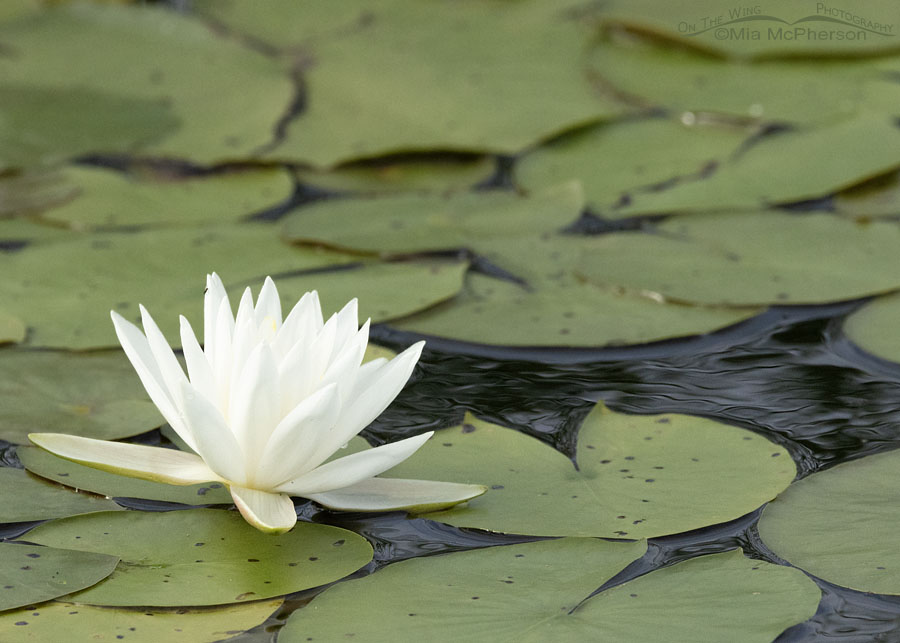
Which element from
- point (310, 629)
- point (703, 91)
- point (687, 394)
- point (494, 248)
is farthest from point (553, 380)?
point (703, 91)

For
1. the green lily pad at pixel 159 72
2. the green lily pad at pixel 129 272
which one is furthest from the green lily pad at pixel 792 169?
the green lily pad at pixel 159 72

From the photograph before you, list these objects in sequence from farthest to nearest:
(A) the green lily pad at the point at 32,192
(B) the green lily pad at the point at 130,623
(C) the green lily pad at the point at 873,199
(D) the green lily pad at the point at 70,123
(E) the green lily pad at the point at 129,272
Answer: (D) the green lily pad at the point at 70,123 < (A) the green lily pad at the point at 32,192 < (C) the green lily pad at the point at 873,199 < (E) the green lily pad at the point at 129,272 < (B) the green lily pad at the point at 130,623

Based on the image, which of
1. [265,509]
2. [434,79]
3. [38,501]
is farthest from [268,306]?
[434,79]

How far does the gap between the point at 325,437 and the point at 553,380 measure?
2.00 ft

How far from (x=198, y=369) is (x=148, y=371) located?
0.30ft

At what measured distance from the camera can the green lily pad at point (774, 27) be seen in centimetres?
319

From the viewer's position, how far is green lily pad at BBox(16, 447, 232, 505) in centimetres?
149

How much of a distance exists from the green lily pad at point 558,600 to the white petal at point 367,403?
0.18 m

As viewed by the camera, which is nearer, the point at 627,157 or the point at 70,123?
the point at 627,157

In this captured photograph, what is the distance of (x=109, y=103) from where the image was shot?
3.14 m

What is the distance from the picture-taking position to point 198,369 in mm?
1353

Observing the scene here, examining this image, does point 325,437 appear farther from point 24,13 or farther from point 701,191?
point 24,13

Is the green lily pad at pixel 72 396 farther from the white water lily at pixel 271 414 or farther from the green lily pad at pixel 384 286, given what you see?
the green lily pad at pixel 384 286

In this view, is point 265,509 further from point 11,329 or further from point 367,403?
point 11,329
